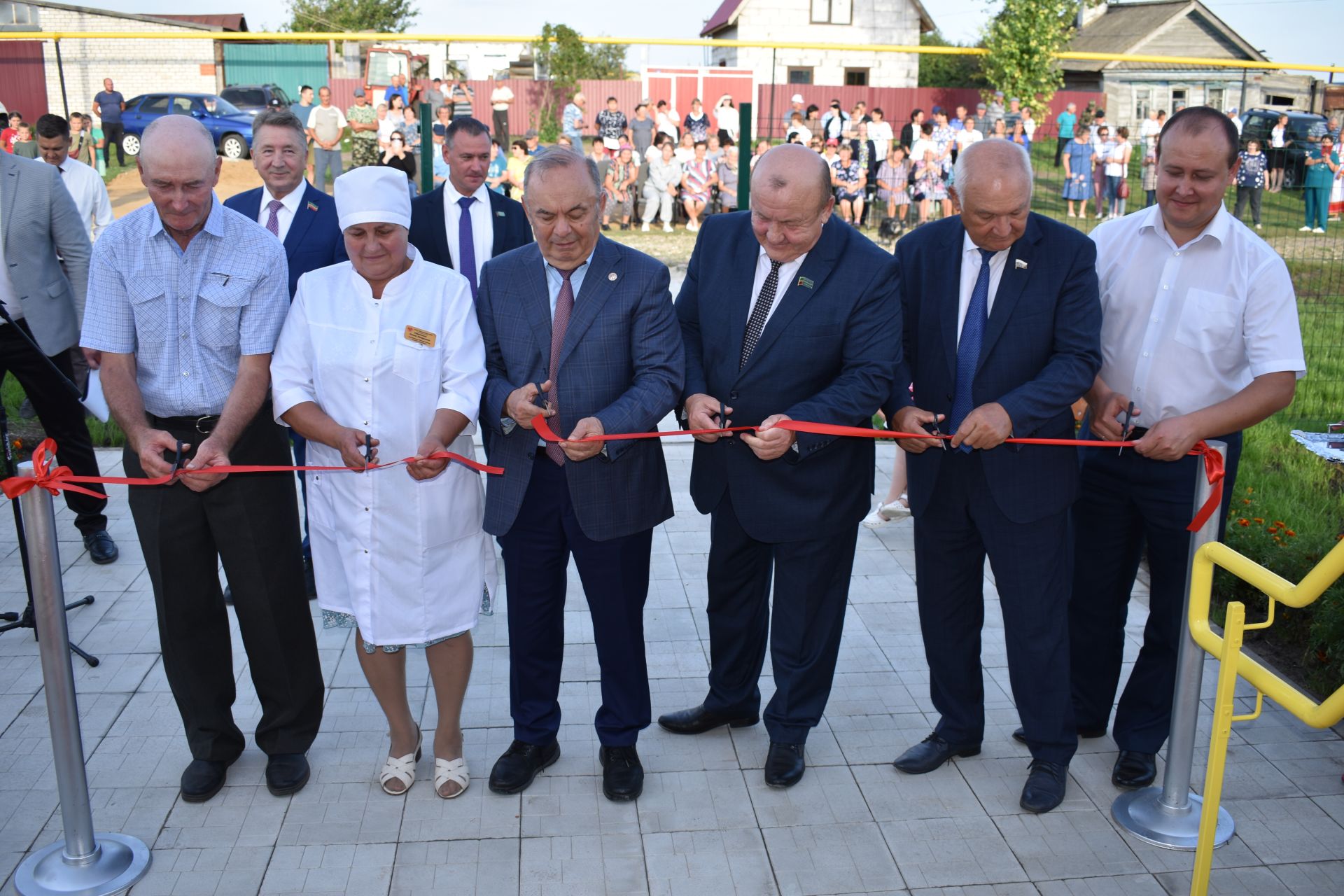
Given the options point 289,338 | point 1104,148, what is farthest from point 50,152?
point 1104,148

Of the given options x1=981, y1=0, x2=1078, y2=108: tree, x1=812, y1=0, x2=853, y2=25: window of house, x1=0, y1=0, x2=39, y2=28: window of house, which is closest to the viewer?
x1=981, y1=0, x2=1078, y2=108: tree

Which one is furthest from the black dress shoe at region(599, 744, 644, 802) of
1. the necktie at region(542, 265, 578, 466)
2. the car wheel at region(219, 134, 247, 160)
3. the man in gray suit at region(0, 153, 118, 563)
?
the car wheel at region(219, 134, 247, 160)

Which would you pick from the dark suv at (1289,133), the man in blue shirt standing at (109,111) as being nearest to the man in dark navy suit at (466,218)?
the dark suv at (1289,133)

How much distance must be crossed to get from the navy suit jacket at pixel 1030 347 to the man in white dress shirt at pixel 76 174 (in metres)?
4.95

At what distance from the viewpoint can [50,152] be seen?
6.68 m

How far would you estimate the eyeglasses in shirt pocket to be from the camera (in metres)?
3.50

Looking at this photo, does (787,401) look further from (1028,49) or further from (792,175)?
(1028,49)

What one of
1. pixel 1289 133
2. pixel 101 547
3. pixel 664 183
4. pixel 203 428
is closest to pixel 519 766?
pixel 203 428

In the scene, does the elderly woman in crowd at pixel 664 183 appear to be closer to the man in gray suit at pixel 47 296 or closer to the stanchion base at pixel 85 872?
the man in gray suit at pixel 47 296

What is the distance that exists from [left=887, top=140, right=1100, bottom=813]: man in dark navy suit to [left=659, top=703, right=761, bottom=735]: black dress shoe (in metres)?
0.63

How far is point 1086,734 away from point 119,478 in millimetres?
3441

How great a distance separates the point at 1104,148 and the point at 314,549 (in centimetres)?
1107

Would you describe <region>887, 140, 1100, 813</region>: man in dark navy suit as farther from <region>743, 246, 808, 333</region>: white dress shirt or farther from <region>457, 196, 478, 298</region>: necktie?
<region>457, 196, 478, 298</region>: necktie

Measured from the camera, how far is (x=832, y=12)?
42.0m
